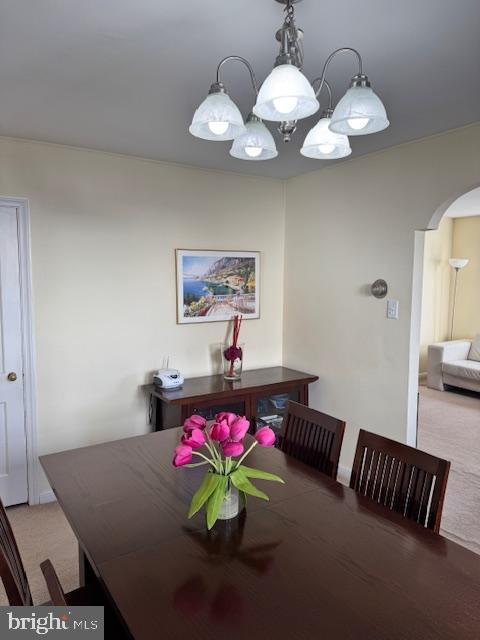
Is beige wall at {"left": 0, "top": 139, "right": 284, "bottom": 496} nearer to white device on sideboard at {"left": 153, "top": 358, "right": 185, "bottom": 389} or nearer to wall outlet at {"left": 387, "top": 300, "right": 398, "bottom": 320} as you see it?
white device on sideboard at {"left": 153, "top": 358, "right": 185, "bottom": 389}

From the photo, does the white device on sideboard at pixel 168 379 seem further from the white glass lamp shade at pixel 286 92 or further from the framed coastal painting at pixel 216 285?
the white glass lamp shade at pixel 286 92

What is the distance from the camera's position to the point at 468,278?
6.46m

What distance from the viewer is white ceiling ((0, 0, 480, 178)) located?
1.48 meters

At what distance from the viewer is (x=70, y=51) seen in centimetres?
174

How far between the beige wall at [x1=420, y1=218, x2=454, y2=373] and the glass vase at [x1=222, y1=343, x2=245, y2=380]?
3.81m

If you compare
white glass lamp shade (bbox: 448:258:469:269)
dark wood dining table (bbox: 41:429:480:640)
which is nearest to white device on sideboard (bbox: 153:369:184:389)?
dark wood dining table (bbox: 41:429:480:640)

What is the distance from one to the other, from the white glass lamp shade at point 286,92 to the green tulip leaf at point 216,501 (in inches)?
45.6

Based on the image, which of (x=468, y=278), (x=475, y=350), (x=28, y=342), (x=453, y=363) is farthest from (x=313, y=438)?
(x=468, y=278)

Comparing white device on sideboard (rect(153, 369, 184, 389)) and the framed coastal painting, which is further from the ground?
the framed coastal painting

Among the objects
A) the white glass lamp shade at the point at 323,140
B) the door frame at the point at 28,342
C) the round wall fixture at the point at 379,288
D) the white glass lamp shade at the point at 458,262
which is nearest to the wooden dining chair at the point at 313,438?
the white glass lamp shade at the point at 323,140

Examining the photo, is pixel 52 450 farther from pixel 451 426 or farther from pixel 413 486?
pixel 451 426

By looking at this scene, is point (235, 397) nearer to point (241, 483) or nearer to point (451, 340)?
point (241, 483)

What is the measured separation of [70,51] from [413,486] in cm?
210

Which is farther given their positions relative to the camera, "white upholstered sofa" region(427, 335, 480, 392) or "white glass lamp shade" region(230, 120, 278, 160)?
"white upholstered sofa" region(427, 335, 480, 392)
